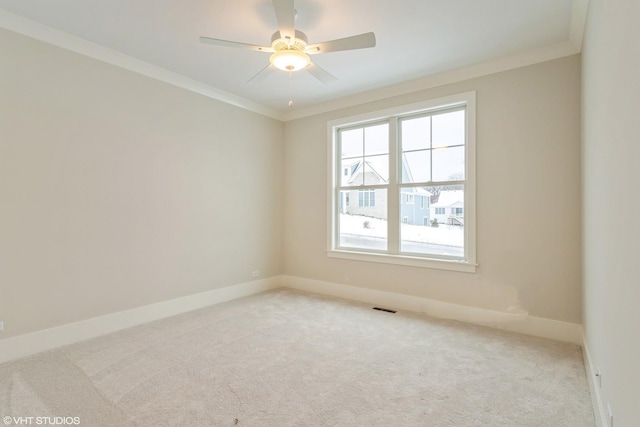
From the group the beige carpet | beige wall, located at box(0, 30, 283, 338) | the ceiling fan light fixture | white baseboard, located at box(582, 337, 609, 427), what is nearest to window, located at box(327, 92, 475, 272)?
the beige carpet

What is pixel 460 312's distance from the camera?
3.69 metres

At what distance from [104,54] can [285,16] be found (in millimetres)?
2288

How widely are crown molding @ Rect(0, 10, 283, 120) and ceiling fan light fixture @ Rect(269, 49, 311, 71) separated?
192 cm

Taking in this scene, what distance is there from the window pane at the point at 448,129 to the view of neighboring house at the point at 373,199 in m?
0.61

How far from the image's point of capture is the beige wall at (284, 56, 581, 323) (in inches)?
121

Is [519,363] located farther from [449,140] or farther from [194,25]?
[194,25]

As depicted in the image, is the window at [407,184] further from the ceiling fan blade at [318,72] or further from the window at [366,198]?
the ceiling fan blade at [318,72]

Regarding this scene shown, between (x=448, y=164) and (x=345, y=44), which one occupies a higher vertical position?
(x=345, y=44)

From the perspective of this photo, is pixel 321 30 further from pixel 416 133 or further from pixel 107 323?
pixel 107 323

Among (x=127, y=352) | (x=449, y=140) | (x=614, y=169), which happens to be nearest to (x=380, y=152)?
(x=449, y=140)

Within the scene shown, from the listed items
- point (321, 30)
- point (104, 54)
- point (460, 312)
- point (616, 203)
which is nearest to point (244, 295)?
point (460, 312)

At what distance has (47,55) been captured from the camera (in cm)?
291

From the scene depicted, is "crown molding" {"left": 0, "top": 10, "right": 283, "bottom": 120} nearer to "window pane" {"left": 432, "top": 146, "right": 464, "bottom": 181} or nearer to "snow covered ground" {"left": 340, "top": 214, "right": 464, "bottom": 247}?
"snow covered ground" {"left": 340, "top": 214, "right": 464, "bottom": 247}

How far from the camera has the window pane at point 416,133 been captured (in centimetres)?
411
